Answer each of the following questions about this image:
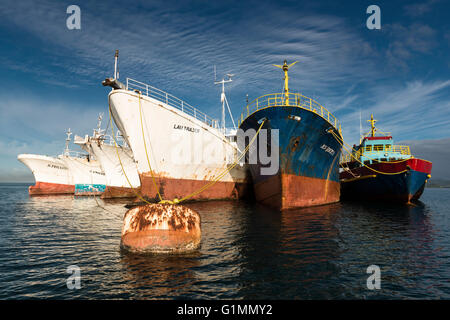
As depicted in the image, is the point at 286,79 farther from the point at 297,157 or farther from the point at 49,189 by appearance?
the point at 49,189

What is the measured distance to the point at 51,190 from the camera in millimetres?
39938

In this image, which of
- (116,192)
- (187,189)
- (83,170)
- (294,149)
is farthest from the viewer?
(83,170)

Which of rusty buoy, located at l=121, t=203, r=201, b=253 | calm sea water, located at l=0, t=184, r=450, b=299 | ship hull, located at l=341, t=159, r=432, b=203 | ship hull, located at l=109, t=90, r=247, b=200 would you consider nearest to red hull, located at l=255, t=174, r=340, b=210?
calm sea water, located at l=0, t=184, r=450, b=299

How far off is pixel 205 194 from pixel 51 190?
3304 cm

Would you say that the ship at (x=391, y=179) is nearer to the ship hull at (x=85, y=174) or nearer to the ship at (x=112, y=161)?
the ship at (x=112, y=161)

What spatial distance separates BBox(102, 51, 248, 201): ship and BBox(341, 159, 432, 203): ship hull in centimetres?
1468

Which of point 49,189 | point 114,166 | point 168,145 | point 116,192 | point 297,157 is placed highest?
point 168,145

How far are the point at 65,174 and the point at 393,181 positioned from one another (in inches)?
1864

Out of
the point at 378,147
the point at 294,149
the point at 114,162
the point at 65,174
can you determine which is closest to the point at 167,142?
the point at 294,149

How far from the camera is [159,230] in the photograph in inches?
303

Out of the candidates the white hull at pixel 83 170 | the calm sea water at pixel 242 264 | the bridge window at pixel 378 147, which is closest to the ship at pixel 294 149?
the calm sea water at pixel 242 264

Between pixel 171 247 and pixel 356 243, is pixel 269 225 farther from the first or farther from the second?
pixel 171 247

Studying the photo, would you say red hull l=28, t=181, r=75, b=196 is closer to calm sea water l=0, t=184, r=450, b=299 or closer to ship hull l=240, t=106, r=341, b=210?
calm sea water l=0, t=184, r=450, b=299
